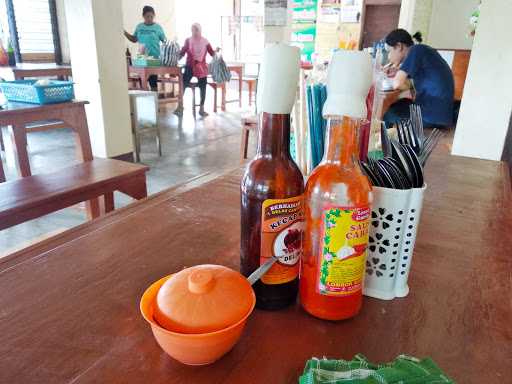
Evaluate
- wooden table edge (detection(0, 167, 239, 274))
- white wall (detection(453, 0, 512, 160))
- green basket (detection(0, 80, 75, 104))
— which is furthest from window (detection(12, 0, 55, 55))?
wooden table edge (detection(0, 167, 239, 274))

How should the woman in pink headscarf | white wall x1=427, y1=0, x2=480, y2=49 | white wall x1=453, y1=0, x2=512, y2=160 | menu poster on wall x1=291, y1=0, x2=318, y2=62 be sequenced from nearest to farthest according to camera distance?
white wall x1=453, y1=0, x2=512, y2=160
white wall x1=427, y1=0, x2=480, y2=49
the woman in pink headscarf
menu poster on wall x1=291, y1=0, x2=318, y2=62

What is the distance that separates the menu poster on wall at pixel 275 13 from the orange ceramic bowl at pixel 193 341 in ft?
13.7

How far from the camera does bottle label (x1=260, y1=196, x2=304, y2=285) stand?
48 centimetres

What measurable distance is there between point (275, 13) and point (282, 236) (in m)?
4.11

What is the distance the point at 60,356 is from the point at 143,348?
0.09m

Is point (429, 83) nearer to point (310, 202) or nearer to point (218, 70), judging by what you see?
point (310, 202)

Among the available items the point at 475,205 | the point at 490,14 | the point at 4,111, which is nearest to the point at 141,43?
the point at 4,111

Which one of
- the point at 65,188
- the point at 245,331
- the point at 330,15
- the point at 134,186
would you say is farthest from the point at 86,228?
the point at 330,15

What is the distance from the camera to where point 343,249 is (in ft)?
1.50

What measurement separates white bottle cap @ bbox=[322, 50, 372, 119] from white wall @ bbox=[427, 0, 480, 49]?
646cm

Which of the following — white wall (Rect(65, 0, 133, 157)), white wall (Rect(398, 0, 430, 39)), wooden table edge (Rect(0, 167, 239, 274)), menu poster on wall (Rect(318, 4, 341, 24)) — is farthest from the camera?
menu poster on wall (Rect(318, 4, 341, 24))

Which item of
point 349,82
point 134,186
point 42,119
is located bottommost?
point 134,186

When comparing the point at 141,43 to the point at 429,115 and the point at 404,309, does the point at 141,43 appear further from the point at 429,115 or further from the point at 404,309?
the point at 404,309

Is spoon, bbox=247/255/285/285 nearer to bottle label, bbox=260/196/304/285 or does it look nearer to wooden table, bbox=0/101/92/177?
bottle label, bbox=260/196/304/285
